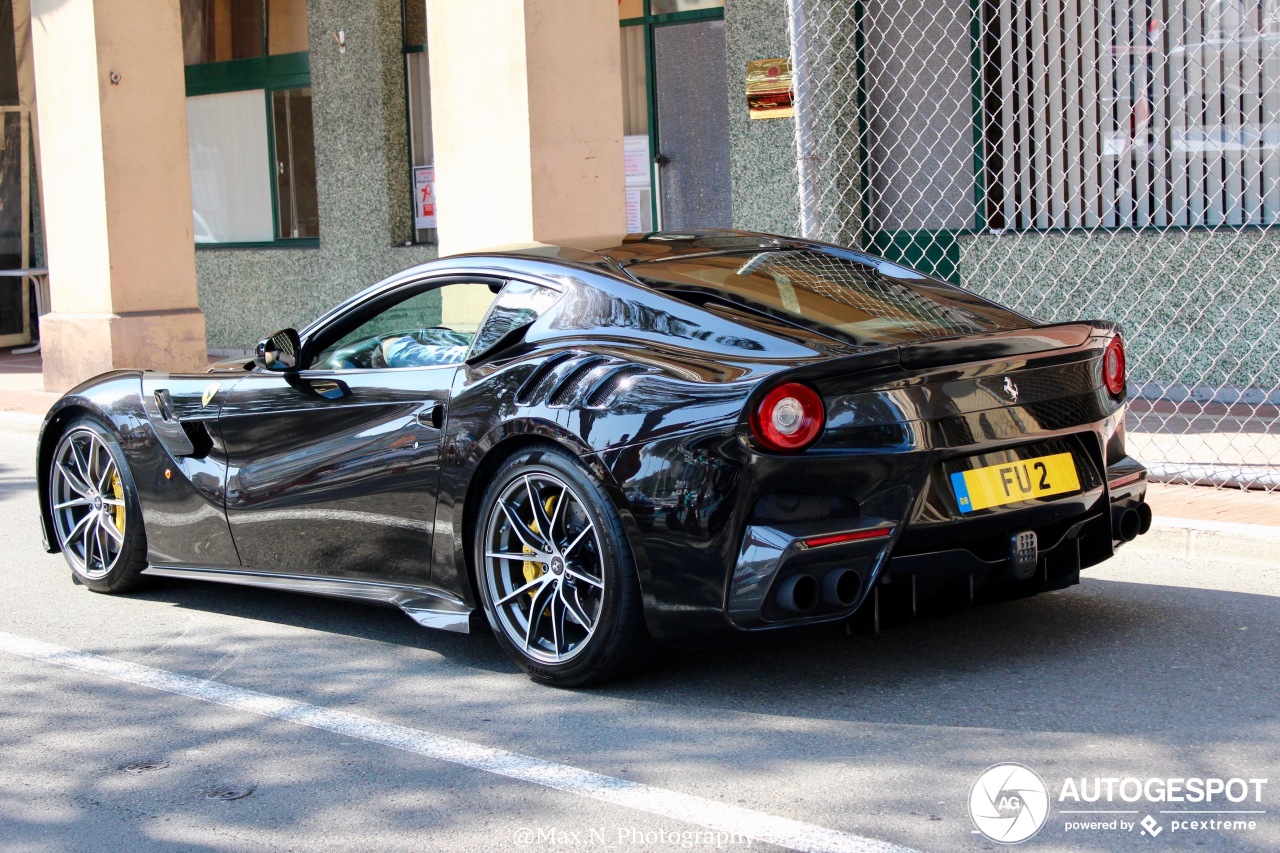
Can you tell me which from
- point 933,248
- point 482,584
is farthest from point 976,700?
point 933,248

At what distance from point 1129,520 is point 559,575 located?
1872 mm

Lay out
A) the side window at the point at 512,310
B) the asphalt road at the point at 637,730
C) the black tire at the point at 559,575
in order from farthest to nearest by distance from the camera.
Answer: the side window at the point at 512,310 → the black tire at the point at 559,575 → the asphalt road at the point at 637,730

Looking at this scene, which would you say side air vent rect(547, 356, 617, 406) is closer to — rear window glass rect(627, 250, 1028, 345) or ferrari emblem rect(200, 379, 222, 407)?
rear window glass rect(627, 250, 1028, 345)

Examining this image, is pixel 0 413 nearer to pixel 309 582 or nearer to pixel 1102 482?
pixel 309 582

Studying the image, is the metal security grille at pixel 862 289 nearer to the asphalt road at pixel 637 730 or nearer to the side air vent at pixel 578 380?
the side air vent at pixel 578 380

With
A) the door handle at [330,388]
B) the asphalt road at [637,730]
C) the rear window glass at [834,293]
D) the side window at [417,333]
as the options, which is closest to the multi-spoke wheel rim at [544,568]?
the asphalt road at [637,730]

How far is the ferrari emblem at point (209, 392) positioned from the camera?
5.92 meters

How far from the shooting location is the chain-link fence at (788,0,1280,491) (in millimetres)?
10039

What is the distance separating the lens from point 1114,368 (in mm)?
5059

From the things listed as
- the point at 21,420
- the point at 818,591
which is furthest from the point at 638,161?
the point at 818,591

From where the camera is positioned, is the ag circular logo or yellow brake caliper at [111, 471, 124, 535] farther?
yellow brake caliper at [111, 471, 124, 535]

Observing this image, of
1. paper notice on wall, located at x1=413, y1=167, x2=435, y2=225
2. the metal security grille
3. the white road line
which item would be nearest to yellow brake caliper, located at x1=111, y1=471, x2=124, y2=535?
the white road line

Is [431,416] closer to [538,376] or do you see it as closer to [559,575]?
[538,376]

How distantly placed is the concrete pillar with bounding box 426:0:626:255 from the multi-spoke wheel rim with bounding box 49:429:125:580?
3909 mm
